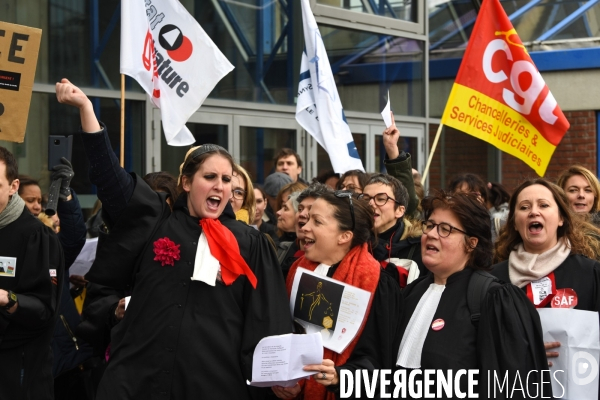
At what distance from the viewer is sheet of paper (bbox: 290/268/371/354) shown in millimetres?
3945

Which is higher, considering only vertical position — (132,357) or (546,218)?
(546,218)

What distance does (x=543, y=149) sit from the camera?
786 cm

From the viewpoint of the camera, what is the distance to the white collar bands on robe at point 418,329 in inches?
150

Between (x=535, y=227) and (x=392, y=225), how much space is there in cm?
117

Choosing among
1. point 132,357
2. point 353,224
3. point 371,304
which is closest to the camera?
point 132,357

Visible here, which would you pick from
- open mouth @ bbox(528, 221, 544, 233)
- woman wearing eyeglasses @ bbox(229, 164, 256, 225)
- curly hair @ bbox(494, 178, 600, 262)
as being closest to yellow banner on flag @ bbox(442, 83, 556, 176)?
woman wearing eyeglasses @ bbox(229, 164, 256, 225)

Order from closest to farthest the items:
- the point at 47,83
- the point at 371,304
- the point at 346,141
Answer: the point at 371,304, the point at 346,141, the point at 47,83

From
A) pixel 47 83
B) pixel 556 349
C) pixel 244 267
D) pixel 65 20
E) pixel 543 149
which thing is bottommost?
pixel 556 349

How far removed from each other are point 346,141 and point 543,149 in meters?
1.84

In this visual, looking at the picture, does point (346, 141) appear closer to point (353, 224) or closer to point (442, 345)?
point (353, 224)

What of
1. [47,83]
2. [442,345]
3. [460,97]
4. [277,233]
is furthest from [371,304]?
[47,83]

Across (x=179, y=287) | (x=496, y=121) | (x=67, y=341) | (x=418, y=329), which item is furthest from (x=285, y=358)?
(x=496, y=121)

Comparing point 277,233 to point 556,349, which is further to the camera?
point 277,233

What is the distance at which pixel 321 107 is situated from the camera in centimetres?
754
